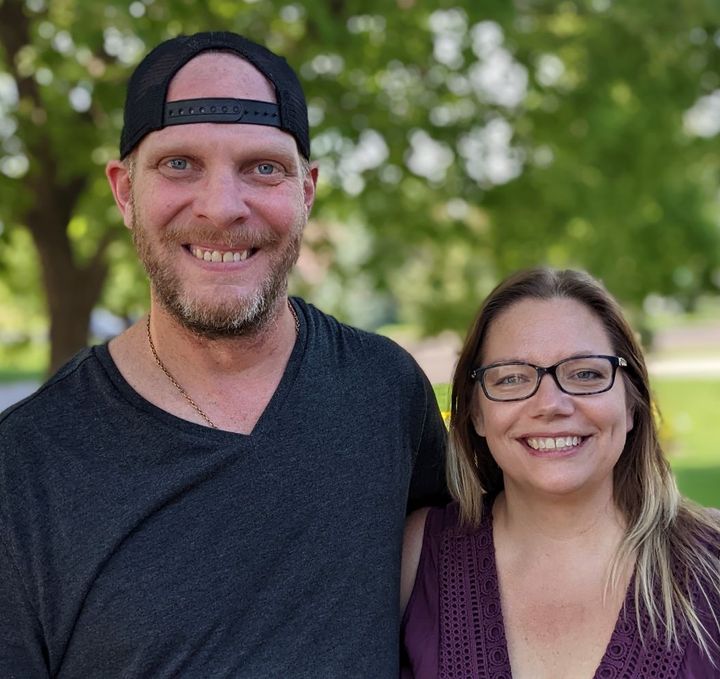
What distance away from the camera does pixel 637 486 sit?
8.79ft

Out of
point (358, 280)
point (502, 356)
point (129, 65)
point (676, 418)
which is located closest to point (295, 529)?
point (502, 356)

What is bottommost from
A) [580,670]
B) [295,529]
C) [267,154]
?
[580,670]

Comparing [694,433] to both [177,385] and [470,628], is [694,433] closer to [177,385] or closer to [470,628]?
[470,628]

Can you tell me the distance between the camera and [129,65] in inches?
233

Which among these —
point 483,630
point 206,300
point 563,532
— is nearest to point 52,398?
point 206,300

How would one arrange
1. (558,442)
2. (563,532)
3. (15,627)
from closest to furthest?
(15,627), (558,442), (563,532)

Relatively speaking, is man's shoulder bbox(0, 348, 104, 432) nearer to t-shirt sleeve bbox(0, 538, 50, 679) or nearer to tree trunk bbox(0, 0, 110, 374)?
t-shirt sleeve bbox(0, 538, 50, 679)

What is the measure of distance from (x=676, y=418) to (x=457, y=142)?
9.71 m

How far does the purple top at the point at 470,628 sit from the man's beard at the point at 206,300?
787 mm

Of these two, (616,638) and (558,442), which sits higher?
(558,442)

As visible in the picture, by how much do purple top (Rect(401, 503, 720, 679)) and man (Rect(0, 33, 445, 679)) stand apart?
0.10 meters

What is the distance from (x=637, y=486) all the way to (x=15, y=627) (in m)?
1.54

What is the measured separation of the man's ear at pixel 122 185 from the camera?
8.22 ft

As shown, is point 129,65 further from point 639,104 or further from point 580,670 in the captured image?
point 580,670
